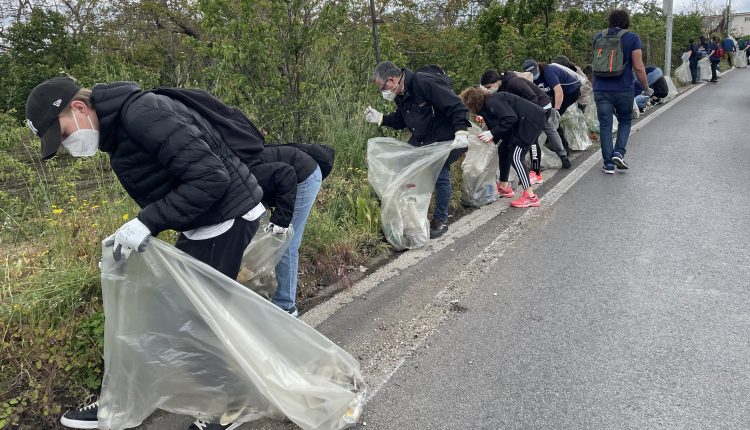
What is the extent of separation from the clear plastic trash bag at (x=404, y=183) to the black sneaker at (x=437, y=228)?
4.4 inches

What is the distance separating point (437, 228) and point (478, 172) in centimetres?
101

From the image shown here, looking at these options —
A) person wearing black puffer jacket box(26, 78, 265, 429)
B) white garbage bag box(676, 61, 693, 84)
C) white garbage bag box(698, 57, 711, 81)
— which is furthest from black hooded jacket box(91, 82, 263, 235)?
white garbage bag box(698, 57, 711, 81)

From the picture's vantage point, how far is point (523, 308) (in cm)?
336

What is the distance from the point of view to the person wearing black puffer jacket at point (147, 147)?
2037 mm

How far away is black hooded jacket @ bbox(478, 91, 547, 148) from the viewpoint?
201 inches

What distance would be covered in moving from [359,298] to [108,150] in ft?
6.41

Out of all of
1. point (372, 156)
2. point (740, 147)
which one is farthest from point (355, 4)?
point (740, 147)

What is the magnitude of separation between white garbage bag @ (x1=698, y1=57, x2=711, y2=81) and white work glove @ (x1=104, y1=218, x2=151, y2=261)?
2037 centimetres

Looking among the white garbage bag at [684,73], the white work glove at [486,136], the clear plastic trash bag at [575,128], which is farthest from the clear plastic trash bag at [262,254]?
the white garbage bag at [684,73]

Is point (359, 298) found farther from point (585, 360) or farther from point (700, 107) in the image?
point (700, 107)

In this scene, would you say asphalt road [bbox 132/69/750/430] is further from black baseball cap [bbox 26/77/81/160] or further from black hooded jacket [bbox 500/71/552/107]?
black baseball cap [bbox 26/77/81/160]

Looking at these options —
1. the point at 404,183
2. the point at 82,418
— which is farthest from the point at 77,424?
the point at 404,183

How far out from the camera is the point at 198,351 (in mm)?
2295

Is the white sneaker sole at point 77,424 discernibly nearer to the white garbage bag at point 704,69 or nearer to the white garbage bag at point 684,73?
the white garbage bag at point 684,73
